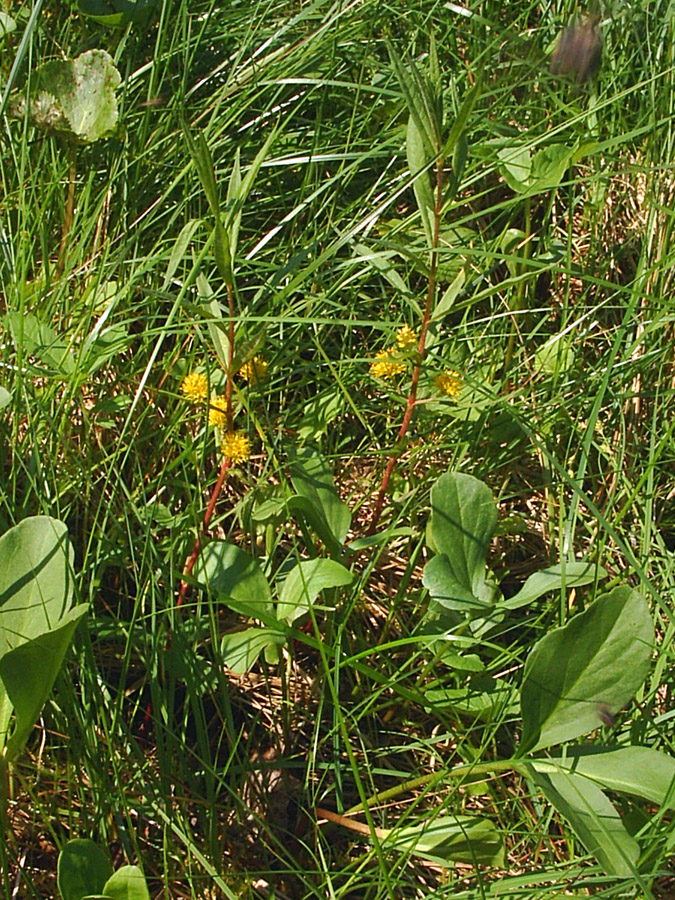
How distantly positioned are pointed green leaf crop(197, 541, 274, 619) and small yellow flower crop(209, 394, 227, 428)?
212mm

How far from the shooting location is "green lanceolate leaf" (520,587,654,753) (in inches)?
53.0

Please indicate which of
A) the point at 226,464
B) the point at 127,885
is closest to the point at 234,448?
the point at 226,464

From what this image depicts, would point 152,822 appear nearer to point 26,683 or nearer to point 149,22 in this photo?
A: point 26,683

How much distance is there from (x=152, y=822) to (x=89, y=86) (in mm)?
1430

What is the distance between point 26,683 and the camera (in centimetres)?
125

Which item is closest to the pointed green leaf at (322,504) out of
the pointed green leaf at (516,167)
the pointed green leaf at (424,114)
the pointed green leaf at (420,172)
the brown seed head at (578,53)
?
the pointed green leaf at (420,172)

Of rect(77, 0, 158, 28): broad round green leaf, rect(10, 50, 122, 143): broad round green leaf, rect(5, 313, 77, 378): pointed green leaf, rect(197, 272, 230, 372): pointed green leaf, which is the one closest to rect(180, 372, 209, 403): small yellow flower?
rect(197, 272, 230, 372): pointed green leaf

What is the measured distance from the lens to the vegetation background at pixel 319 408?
1405 millimetres

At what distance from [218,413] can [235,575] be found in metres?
0.28

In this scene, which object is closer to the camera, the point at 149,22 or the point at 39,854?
the point at 39,854

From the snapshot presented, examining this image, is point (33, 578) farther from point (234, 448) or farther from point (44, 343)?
point (44, 343)

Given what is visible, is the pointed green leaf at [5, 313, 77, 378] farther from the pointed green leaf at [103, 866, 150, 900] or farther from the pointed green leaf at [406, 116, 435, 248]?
the pointed green leaf at [103, 866, 150, 900]

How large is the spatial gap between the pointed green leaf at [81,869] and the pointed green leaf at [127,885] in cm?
2

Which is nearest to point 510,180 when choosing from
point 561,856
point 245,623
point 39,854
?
point 245,623
